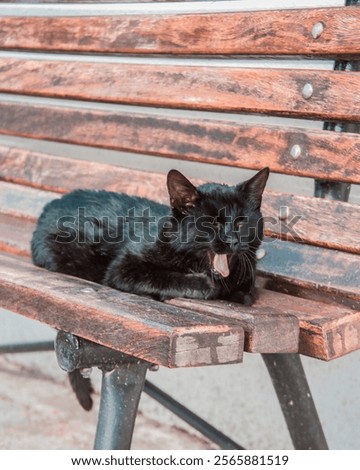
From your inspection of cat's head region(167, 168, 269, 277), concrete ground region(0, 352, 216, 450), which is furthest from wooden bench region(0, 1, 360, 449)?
concrete ground region(0, 352, 216, 450)

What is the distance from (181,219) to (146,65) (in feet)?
2.46

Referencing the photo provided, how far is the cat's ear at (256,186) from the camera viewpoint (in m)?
1.74

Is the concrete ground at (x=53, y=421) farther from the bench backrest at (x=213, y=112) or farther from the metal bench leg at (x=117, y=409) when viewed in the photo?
the metal bench leg at (x=117, y=409)

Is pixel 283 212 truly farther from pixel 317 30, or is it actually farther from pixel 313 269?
pixel 317 30

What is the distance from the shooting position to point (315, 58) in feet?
6.40

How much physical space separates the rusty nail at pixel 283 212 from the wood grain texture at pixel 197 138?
0.09 metres

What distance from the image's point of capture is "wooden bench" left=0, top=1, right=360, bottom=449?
1491 millimetres

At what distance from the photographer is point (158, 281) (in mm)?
1716

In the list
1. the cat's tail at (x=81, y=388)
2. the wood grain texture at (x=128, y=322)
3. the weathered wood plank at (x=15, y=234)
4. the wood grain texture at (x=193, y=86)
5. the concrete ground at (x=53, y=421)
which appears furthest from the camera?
the concrete ground at (x=53, y=421)

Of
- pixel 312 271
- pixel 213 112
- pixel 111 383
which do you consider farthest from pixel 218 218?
pixel 213 112

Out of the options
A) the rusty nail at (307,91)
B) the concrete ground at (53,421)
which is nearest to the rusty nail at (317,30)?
the rusty nail at (307,91)

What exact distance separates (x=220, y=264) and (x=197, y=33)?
0.78 m
